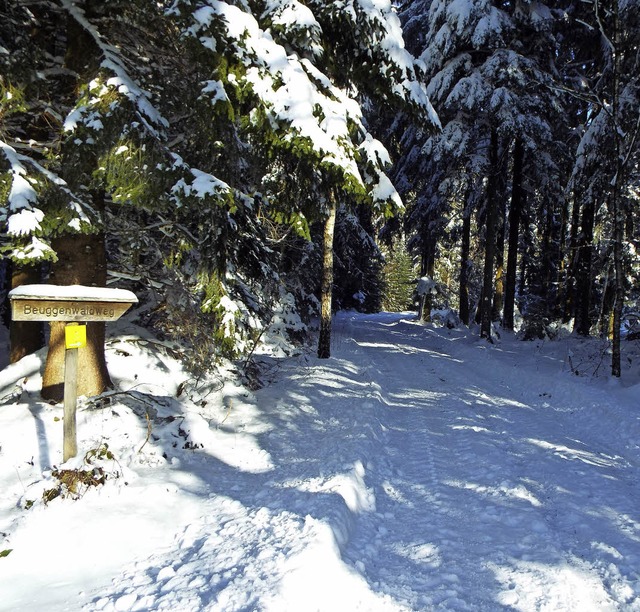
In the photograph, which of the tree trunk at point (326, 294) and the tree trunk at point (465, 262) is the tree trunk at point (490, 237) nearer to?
the tree trunk at point (465, 262)

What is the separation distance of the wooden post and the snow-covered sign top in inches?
16.0

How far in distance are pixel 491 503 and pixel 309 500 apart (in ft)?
6.47

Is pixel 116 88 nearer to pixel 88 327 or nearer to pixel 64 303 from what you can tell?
pixel 64 303

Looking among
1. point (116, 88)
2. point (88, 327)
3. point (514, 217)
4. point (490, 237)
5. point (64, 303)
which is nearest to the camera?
point (64, 303)

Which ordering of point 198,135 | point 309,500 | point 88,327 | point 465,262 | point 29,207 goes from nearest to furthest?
Result: point 309,500 → point 29,207 → point 88,327 → point 198,135 → point 465,262

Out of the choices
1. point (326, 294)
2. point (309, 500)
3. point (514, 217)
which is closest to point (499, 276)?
point (514, 217)

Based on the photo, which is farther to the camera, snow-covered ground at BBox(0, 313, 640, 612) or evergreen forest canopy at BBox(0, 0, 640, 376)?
evergreen forest canopy at BBox(0, 0, 640, 376)

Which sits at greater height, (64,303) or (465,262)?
(465,262)

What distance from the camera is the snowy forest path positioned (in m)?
3.46

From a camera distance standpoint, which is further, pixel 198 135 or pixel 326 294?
pixel 326 294

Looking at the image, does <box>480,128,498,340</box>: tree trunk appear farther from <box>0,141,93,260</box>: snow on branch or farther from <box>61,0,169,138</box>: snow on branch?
<box>0,141,93,260</box>: snow on branch

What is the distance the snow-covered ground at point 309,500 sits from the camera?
3.29 metres

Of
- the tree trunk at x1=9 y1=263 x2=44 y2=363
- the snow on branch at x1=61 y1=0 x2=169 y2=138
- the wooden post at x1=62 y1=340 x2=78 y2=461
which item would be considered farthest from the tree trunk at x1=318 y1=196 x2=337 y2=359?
the wooden post at x1=62 y1=340 x2=78 y2=461

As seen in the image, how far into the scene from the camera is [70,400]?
4617 mm
